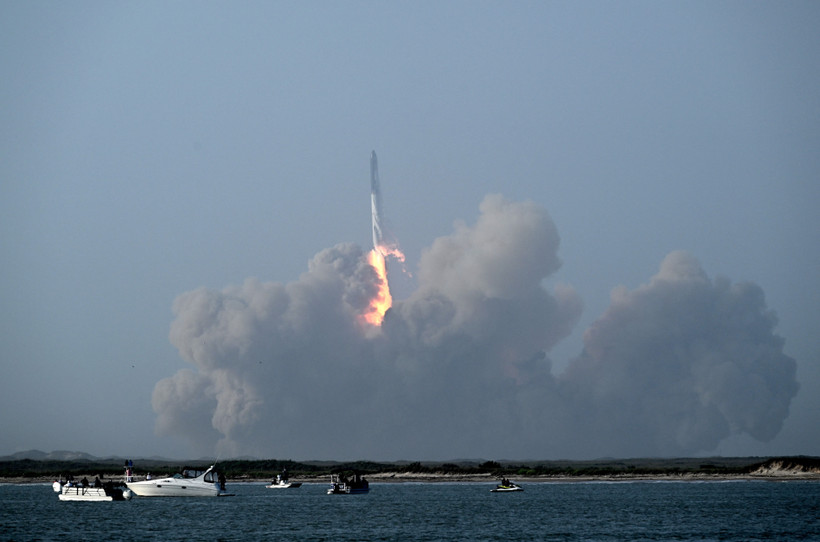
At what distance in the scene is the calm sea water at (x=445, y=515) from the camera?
84875 mm

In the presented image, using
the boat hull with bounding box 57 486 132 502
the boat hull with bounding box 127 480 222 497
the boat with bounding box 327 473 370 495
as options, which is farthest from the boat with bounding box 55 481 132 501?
the boat with bounding box 327 473 370 495

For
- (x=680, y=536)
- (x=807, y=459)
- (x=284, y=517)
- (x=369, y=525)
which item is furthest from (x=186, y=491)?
(x=807, y=459)

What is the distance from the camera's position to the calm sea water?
84875mm

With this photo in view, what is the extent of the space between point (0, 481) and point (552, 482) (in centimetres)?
10000

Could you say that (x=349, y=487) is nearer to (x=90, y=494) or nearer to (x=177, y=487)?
(x=177, y=487)

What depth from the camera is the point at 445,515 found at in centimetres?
10356

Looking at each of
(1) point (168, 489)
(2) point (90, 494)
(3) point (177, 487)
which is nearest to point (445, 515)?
(3) point (177, 487)

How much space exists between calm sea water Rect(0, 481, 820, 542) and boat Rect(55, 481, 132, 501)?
47.8 inches

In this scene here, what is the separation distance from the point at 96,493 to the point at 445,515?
47.9 metres

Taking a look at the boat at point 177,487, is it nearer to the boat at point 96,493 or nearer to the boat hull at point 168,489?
the boat hull at point 168,489

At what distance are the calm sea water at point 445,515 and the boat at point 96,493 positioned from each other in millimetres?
1214

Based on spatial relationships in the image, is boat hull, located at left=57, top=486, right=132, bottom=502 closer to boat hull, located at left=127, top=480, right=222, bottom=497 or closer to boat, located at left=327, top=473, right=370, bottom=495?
boat hull, located at left=127, top=480, right=222, bottom=497

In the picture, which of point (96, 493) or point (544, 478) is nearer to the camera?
point (96, 493)

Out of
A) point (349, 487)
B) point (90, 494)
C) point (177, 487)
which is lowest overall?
point (90, 494)
